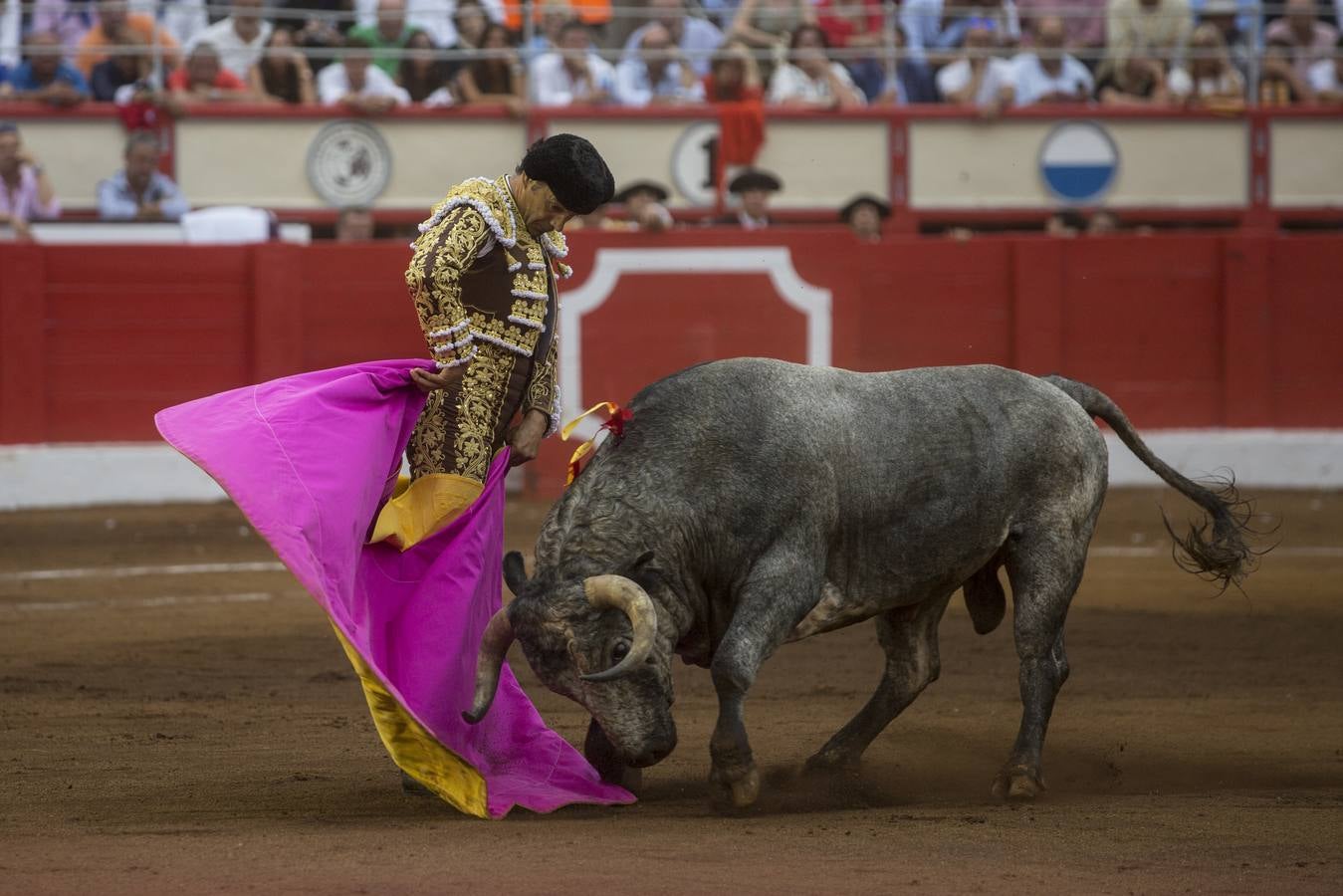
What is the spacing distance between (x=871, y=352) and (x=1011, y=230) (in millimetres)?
2209

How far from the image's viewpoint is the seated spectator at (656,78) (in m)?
10.7

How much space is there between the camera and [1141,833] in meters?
3.42

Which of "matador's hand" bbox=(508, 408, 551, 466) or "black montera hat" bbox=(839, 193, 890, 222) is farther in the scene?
"black montera hat" bbox=(839, 193, 890, 222)

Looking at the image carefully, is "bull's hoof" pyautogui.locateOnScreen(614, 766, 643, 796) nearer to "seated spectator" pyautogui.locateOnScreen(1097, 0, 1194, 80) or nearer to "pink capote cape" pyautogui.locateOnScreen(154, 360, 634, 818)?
"pink capote cape" pyautogui.locateOnScreen(154, 360, 634, 818)

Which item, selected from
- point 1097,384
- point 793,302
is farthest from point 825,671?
point 1097,384

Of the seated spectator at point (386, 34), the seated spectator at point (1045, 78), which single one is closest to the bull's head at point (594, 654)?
the seated spectator at point (386, 34)

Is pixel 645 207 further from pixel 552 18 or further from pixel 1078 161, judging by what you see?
pixel 1078 161

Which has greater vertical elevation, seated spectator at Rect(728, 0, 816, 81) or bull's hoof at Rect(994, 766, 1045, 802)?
seated spectator at Rect(728, 0, 816, 81)

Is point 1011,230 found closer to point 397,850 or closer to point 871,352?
point 871,352

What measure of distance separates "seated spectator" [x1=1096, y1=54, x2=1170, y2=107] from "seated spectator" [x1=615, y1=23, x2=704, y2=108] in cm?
252

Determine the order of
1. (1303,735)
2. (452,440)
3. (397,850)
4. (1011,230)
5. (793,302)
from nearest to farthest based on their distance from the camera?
(397,850)
(452,440)
(1303,735)
(793,302)
(1011,230)

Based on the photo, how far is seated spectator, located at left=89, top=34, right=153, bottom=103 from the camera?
10.1 m

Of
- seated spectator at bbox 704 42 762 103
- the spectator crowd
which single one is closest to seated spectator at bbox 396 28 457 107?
the spectator crowd

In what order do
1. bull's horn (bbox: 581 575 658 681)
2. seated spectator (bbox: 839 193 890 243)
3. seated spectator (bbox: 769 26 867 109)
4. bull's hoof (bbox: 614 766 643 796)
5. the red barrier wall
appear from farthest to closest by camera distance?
seated spectator (bbox: 769 26 867 109) → seated spectator (bbox: 839 193 890 243) → the red barrier wall → bull's hoof (bbox: 614 766 643 796) → bull's horn (bbox: 581 575 658 681)
